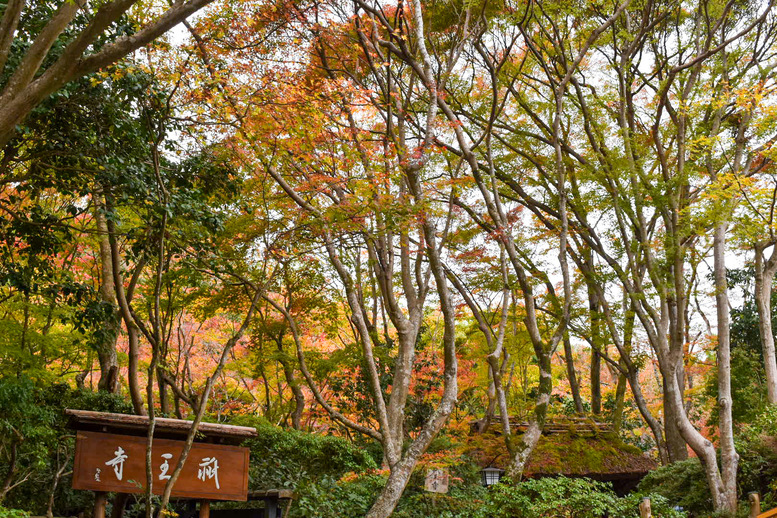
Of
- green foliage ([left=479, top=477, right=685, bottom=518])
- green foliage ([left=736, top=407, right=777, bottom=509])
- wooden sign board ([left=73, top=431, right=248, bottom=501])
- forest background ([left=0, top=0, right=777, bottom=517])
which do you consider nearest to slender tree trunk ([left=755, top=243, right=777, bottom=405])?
forest background ([left=0, top=0, right=777, bottom=517])

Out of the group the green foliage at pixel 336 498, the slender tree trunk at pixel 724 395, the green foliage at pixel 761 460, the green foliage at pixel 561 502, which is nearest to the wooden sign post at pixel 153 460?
the green foliage at pixel 336 498

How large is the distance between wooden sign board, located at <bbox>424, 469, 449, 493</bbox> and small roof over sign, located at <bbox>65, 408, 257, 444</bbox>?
10.6 ft

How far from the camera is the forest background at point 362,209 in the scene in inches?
238

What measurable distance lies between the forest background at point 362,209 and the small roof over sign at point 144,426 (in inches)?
22.6

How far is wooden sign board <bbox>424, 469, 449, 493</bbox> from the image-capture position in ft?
27.8

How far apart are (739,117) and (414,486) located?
30.2 ft

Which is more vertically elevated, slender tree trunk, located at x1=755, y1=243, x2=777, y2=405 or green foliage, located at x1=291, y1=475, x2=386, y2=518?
slender tree trunk, located at x1=755, y1=243, x2=777, y2=405

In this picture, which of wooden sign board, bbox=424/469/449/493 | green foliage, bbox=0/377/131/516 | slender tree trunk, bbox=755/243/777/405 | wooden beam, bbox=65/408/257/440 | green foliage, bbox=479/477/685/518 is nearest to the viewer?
wooden beam, bbox=65/408/257/440

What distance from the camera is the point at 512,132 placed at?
11.9 m

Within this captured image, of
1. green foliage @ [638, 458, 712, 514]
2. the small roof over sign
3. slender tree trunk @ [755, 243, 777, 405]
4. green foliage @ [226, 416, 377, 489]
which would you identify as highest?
slender tree trunk @ [755, 243, 777, 405]

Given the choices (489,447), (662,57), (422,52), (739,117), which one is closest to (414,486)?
(489,447)

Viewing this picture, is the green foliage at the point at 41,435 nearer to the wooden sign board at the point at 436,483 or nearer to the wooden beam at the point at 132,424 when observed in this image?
the wooden beam at the point at 132,424

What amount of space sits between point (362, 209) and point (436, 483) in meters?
4.13

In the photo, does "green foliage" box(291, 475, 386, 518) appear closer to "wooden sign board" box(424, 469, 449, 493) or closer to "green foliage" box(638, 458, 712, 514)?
"wooden sign board" box(424, 469, 449, 493)
